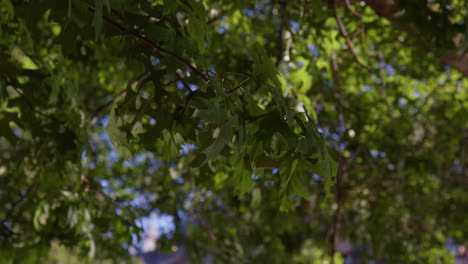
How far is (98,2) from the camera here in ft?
3.67

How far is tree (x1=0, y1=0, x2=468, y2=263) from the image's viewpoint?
1.45 meters

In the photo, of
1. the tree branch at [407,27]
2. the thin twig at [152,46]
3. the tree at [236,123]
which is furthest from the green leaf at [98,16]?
the tree branch at [407,27]

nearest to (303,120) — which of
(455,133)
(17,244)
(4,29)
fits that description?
(4,29)

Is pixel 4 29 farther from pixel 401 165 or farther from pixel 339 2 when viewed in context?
pixel 401 165

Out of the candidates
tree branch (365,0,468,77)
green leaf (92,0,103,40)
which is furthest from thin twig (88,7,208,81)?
tree branch (365,0,468,77)

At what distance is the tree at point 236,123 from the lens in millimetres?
1451

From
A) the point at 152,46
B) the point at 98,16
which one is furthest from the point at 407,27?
the point at 98,16

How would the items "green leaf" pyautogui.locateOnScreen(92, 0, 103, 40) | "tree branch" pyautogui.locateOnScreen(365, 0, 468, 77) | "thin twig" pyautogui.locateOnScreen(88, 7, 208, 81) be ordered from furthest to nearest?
1. "tree branch" pyautogui.locateOnScreen(365, 0, 468, 77)
2. "thin twig" pyautogui.locateOnScreen(88, 7, 208, 81)
3. "green leaf" pyautogui.locateOnScreen(92, 0, 103, 40)

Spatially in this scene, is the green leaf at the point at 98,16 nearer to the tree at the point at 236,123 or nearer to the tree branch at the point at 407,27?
the tree at the point at 236,123

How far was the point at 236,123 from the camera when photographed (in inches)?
49.4

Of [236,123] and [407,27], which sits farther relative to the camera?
[407,27]

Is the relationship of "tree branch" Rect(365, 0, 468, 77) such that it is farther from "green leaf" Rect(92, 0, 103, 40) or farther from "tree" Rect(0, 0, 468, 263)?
"green leaf" Rect(92, 0, 103, 40)

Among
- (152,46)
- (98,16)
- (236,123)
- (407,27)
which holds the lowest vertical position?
(407,27)

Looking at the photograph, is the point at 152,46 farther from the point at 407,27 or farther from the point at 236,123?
the point at 407,27
